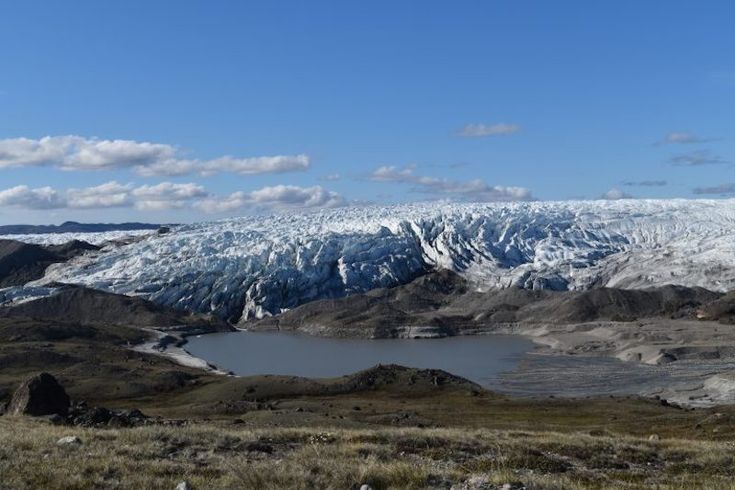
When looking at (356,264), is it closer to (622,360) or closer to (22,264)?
(22,264)

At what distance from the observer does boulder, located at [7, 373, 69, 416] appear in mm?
37772

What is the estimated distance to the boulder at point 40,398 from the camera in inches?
1487

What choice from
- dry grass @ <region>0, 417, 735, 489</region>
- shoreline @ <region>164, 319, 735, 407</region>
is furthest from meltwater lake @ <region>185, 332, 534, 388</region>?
dry grass @ <region>0, 417, 735, 489</region>

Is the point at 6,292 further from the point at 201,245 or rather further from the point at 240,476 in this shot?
the point at 240,476

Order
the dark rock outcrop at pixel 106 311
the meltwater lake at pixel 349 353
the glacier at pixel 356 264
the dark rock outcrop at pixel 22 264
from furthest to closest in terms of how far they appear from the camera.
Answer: the dark rock outcrop at pixel 22 264, the glacier at pixel 356 264, the dark rock outcrop at pixel 106 311, the meltwater lake at pixel 349 353

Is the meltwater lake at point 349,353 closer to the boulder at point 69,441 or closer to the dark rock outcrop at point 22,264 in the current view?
the boulder at point 69,441

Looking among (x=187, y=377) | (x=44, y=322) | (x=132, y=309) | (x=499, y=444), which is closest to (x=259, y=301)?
(x=132, y=309)

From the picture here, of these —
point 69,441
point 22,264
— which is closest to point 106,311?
point 22,264

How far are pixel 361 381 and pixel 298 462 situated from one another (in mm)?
54536

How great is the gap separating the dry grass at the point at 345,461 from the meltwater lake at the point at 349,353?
6411 centimetres

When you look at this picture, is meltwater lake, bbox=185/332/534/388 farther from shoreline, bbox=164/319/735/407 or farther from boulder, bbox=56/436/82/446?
boulder, bbox=56/436/82/446

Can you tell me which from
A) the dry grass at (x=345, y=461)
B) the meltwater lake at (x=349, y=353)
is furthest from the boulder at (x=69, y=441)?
the meltwater lake at (x=349, y=353)

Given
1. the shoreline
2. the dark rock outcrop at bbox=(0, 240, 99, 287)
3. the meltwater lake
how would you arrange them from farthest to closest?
the dark rock outcrop at bbox=(0, 240, 99, 287), the meltwater lake, the shoreline

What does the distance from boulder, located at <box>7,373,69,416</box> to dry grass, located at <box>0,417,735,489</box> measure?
2248cm
